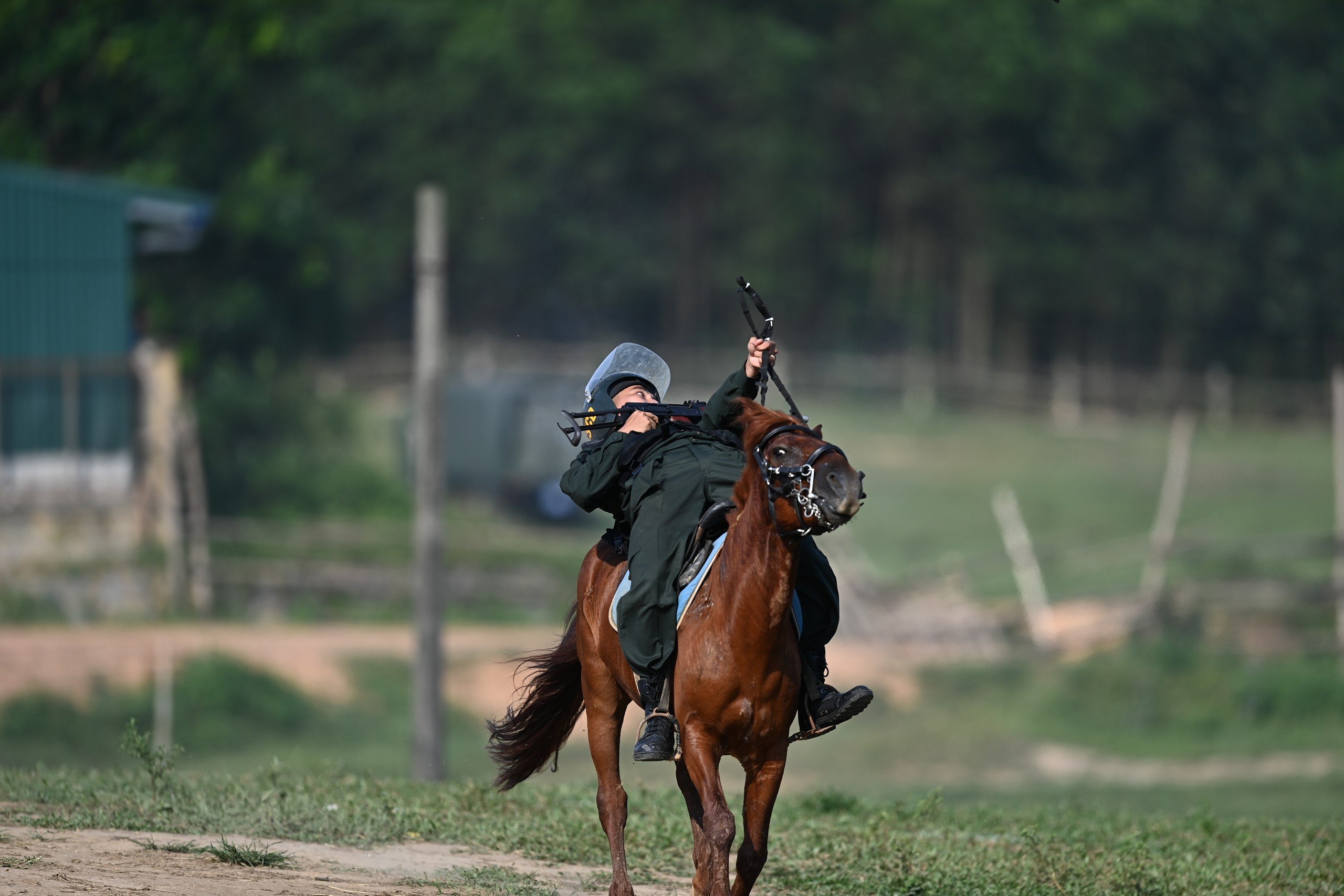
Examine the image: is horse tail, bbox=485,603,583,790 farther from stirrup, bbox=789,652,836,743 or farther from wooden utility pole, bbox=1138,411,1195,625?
wooden utility pole, bbox=1138,411,1195,625

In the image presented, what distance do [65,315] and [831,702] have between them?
19890 millimetres

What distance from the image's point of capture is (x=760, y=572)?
21.7 ft

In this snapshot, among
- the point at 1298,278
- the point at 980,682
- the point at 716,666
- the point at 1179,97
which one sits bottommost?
the point at 980,682

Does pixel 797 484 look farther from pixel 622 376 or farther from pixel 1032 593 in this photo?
pixel 1032 593

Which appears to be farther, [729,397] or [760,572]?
[729,397]

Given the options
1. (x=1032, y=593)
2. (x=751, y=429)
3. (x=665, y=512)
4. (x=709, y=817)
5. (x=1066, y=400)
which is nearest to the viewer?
(x=709, y=817)

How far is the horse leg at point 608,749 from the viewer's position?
7.58m

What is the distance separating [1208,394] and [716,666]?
4660 cm

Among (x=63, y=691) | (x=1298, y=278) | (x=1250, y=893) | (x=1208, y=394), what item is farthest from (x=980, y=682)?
(x=1298, y=278)

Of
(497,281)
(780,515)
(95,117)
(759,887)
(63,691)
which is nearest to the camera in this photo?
(780,515)

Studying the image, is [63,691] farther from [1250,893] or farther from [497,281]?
[497,281]

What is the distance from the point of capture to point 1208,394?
50531mm

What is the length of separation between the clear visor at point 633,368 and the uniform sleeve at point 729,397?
3.59 feet

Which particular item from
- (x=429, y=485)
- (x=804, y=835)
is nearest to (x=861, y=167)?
(x=429, y=485)
